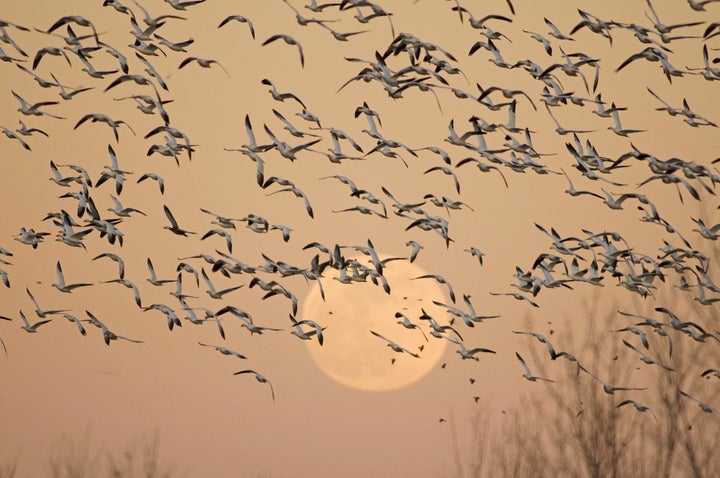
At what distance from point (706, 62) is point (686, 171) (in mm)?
2446

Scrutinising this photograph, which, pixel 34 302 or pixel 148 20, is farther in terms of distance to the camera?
pixel 34 302

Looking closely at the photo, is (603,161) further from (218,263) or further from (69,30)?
(69,30)

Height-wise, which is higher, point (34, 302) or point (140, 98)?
point (140, 98)

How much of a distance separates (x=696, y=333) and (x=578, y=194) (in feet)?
16.8

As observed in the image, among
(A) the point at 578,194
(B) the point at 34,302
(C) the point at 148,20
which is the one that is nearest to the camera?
(C) the point at 148,20

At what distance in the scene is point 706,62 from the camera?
98.7 ft

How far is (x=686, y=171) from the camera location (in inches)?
1180

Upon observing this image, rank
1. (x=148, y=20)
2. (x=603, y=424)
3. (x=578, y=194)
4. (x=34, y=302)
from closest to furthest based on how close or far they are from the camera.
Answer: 1. (x=148, y=20)
2. (x=578, y=194)
3. (x=34, y=302)
4. (x=603, y=424)

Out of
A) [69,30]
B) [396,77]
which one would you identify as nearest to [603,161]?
[396,77]

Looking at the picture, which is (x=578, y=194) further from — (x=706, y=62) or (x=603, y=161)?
(x=706, y=62)

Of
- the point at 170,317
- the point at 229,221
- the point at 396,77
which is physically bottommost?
the point at 170,317

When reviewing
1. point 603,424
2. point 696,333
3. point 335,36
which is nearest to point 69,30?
point 335,36

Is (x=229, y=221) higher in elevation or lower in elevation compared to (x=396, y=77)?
lower

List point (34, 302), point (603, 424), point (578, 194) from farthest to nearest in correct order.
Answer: point (603, 424)
point (34, 302)
point (578, 194)
